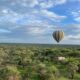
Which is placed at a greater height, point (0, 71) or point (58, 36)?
point (58, 36)

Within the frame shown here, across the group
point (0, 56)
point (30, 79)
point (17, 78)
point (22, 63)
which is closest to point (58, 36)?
point (22, 63)

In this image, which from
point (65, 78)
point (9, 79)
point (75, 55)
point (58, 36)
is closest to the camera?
point (9, 79)

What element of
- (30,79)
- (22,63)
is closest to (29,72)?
(30,79)

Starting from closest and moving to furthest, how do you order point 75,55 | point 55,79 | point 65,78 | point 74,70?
point 55,79 → point 65,78 → point 74,70 → point 75,55

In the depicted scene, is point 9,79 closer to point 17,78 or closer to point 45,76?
point 17,78

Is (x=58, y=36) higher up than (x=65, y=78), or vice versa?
(x=58, y=36)

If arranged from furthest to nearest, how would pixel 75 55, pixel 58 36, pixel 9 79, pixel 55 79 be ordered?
1. pixel 75 55
2. pixel 58 36
3. pixel 55 79
4. pixel 9 79

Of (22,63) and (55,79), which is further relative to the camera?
(22,63)

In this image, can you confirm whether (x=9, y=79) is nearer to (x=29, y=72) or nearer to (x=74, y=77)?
(x=29, y=72)

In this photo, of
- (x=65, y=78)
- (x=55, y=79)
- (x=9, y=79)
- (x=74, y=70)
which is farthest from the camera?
(x=74, y=70)
